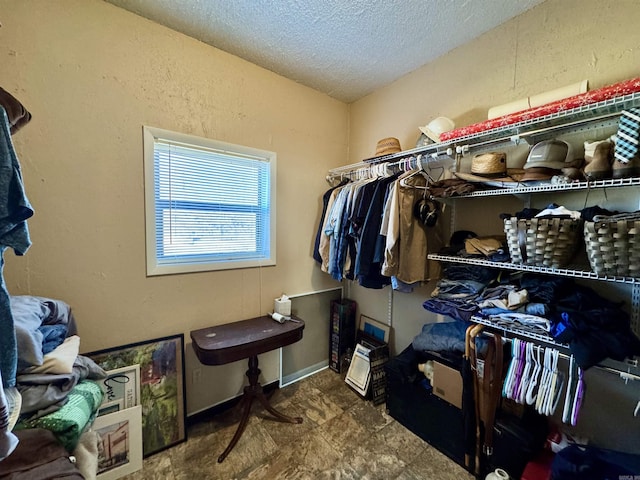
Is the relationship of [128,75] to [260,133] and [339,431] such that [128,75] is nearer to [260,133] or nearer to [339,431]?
[260,133]

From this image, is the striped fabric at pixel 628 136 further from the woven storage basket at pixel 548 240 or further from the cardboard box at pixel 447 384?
the cardboard box at pixel 447 384

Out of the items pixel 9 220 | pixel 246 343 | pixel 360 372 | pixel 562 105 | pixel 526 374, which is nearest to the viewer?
pixel 9 220

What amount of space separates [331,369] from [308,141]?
2366mm

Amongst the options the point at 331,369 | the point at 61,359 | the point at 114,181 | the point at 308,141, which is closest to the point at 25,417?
the point at 61,359

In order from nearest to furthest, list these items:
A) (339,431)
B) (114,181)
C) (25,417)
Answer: (25,417) → (114,181) → (339,431)

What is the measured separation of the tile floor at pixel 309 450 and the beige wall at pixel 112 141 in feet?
1.06

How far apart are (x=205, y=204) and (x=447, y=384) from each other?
7.03ft

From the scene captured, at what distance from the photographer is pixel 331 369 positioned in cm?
270

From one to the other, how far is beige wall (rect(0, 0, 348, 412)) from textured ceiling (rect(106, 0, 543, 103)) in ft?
0.51

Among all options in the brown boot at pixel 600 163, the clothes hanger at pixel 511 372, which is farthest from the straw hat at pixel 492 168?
the clothes hanger at pixel 511 372

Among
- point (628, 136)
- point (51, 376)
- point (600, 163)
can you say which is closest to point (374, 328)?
point (600, 163)

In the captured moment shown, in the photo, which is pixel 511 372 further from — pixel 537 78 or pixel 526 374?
pixel 537 78

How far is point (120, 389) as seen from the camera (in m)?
1.61

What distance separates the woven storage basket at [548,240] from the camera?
1.17 metres
